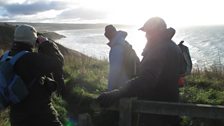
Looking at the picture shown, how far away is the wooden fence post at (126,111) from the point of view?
13.4 feet

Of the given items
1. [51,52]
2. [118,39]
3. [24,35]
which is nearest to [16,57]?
[24,35]

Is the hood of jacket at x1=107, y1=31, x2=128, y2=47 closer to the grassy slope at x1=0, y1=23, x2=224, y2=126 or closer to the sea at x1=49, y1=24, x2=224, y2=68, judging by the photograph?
the sea at x1=49, y1=24, x2=224, y2=68

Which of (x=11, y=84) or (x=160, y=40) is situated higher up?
(x=160, y=40)

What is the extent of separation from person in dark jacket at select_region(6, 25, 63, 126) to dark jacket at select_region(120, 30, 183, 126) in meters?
0.88

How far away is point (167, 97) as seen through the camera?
13.8ft

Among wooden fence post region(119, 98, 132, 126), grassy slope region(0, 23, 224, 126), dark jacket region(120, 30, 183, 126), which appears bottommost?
grassy slope region(0, 23, 224, 126)

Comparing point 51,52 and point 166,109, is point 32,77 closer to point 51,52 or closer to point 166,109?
point 51,52

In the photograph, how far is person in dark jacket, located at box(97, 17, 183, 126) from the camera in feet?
12.9

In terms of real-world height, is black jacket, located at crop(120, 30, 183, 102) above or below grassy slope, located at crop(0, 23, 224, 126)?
above

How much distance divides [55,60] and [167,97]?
1.24 m

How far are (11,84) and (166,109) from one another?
5.21 feet

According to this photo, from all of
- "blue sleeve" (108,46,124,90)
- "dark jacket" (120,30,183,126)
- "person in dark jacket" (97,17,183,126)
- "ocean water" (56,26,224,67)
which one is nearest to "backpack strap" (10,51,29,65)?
"person in dark jacket" (97,17,183,126)

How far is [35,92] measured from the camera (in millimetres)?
4305

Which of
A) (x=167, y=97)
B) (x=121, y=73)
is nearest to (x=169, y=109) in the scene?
(x=167, y=97)
